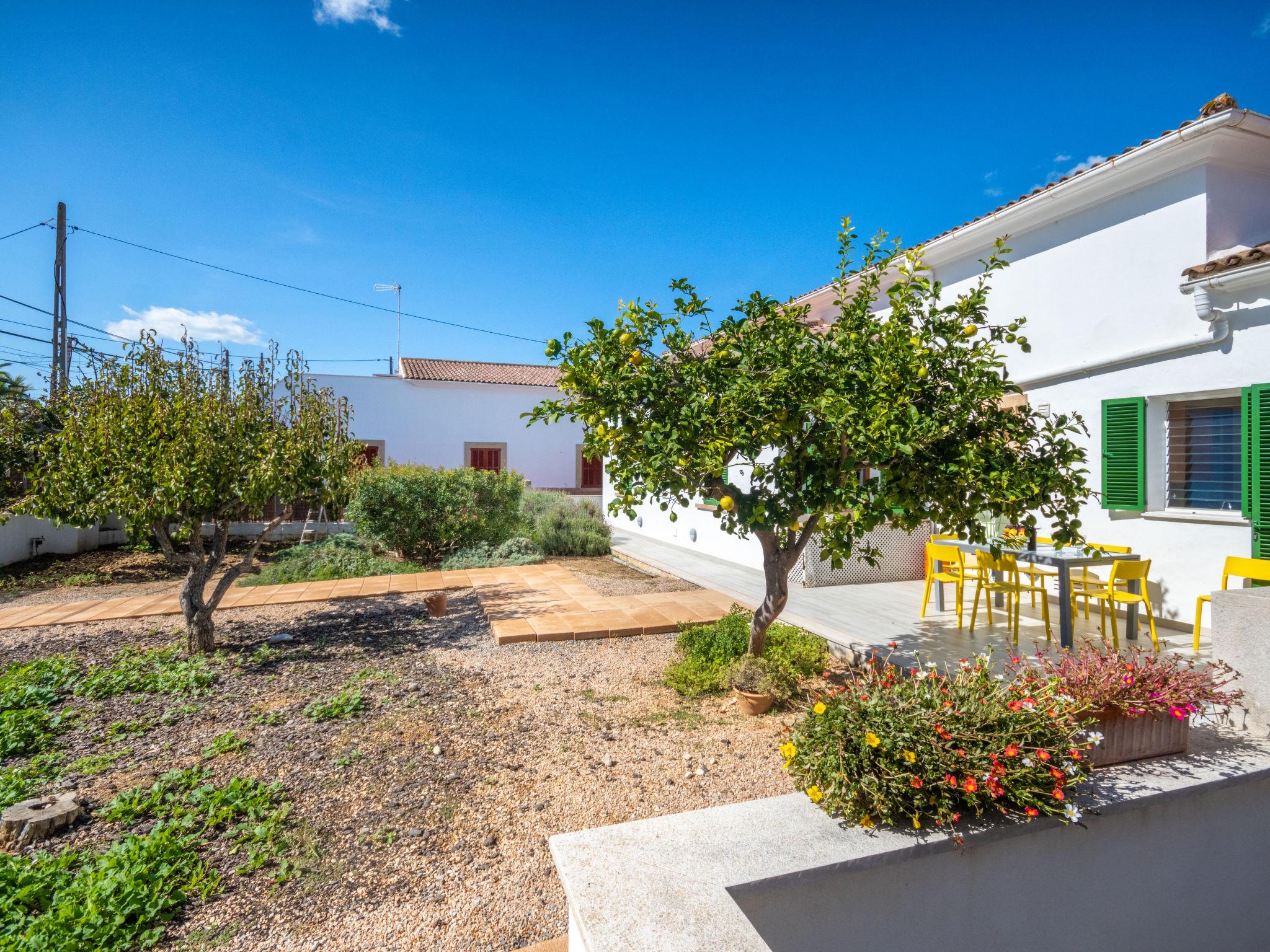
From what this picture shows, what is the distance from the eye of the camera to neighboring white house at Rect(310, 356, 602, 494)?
20.6 metres

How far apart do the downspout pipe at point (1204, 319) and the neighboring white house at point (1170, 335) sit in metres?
0.01

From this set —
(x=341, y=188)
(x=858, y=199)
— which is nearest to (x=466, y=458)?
(x=341, y=188)

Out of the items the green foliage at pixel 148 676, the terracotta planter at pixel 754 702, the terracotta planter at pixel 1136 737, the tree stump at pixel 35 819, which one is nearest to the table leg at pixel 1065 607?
the terracotta planter at pixel 1136 737

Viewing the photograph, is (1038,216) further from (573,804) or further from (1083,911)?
(573,804)

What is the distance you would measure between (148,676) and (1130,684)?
20.9ft

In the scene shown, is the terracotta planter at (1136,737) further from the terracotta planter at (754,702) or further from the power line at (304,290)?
the power line at (304,290)

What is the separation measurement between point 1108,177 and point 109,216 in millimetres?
17936

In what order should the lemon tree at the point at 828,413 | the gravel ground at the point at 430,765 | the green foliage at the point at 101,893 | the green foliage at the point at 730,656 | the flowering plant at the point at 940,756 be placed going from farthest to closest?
the green foliage at the point at 730,656, the lemon tree at the point at 828,413, the gravel ground at the point at 430,765, the green foliage at the point at 101,893, the flowering plant at the point at 940,756

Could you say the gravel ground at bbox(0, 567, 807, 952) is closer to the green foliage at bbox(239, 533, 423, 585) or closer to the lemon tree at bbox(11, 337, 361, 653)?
the lemon tree at bbox(11, 337, 361, 653)

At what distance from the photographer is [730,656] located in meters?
4.75

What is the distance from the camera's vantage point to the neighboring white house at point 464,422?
2064 centimetres

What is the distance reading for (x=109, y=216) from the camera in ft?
43.2

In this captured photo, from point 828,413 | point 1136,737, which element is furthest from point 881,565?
point 1136,737

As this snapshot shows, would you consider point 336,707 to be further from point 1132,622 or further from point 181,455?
point 1132,622
